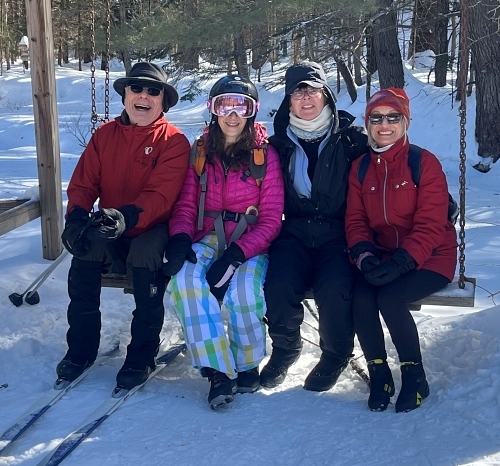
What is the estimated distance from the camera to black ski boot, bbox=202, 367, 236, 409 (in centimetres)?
318

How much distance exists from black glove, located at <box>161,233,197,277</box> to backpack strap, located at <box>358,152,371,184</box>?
0.97m

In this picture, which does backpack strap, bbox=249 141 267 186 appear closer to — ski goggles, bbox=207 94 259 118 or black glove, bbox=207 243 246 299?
ski goggles, bbox=207 94 259 118

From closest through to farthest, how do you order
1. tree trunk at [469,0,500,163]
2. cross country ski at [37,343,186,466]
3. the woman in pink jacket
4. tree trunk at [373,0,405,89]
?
cross country ski at [37,343,186,466] → the woman in pink jacket → tree trunk at [469,0,500,163] → tree trunk at [373,0,405,89]

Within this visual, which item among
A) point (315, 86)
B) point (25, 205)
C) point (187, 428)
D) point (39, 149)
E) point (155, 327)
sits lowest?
point (187, 428)

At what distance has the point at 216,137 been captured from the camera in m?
3.61

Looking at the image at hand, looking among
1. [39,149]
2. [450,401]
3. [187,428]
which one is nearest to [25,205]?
[39,149]

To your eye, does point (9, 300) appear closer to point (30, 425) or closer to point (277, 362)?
point (30, 425)

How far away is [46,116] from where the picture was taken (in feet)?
16.6

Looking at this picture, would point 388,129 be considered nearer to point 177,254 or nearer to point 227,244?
point 227,244

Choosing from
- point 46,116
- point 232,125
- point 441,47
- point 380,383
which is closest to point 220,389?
point 380,383

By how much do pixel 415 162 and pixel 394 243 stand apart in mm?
439

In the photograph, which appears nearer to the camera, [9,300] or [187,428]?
[187,428]

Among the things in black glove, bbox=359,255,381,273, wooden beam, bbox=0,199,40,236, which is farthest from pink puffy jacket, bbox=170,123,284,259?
wooden beam, bbox=0,199,40,236

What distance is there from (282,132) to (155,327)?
1.29m
